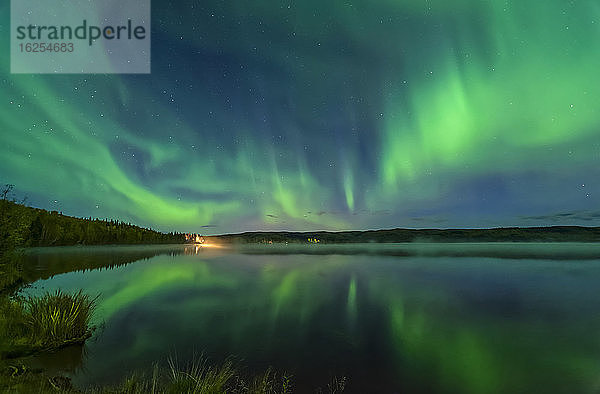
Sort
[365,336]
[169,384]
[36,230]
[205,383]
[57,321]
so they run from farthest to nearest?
[36,230] → [365,336] → [57,321] → [169,384] → [205,383]

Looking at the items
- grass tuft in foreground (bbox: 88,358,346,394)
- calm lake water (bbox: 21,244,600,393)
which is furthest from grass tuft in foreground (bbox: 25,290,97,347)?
grass tuft in foreground (bbox: 88,358,346,394)

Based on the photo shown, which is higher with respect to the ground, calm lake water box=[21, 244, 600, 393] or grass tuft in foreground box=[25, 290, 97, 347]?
grass tuft in foreground box=[25, 290, 97, 347]

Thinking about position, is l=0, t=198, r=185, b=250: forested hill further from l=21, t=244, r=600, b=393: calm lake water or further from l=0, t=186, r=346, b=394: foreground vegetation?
l=21, t=244, r=600, b=393: calm lake water

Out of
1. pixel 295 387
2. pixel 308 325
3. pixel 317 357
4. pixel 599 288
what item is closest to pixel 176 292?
pixel 308 325

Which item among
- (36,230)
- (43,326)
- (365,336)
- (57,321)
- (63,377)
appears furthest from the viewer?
(36,230)

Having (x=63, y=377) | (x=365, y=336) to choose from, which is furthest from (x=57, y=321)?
(x=365, y=336)

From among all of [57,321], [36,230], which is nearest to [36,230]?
[36,230]

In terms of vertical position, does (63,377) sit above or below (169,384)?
below

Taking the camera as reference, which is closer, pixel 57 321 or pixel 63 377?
pixel 63 377

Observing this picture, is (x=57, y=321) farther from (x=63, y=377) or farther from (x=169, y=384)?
(x=169, y=384)

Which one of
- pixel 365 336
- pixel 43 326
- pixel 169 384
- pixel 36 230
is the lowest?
pixel 365 336

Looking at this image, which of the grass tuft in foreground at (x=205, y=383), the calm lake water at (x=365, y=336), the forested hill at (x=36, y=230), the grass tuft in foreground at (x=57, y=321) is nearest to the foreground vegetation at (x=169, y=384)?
the grass tuft in foreground at (x=205, y=383)

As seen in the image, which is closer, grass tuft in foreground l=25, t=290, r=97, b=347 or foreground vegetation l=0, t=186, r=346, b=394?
foreground vegetation l=0, t=186, r=346, b=394

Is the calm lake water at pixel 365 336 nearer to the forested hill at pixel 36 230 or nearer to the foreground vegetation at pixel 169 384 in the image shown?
the foreground vegetation at pixel 169 384
